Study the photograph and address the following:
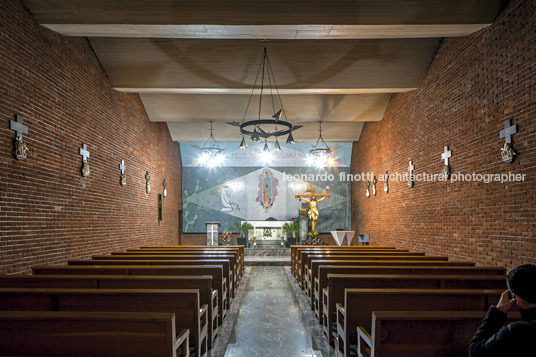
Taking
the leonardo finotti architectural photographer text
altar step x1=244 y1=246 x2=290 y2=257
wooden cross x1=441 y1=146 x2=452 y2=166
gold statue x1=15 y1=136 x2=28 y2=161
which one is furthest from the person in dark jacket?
altar step x1=244 y1=246 x2=290 y2=257

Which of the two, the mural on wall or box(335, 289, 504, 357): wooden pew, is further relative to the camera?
the mural on wall

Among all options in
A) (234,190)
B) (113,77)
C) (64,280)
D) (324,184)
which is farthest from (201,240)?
(64,280)

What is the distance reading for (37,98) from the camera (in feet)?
16.3

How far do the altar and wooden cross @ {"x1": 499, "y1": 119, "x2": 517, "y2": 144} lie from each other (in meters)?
9.52

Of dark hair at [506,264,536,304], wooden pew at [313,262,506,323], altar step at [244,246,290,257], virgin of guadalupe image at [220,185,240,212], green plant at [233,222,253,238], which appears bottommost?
altar step at [244,246,290,257]

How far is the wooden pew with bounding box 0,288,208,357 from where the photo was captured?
255cm

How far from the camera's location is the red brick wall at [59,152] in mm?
4414

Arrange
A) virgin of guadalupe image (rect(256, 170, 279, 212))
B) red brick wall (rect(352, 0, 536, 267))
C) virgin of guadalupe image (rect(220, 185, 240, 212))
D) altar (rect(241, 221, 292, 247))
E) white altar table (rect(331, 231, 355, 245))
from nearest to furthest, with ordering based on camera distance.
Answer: red brick wall (rect(352, 0, 536, 267)) < white altar table (rect(331, 231, 355, 245)) < altar (rect(241, 221, 292, 247)) < virgin of guadalupe image (rect(220, 185, 240, 212)) < virgin of guadalupe image (rect(256, 170, 279, 212))

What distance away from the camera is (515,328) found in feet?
4.52

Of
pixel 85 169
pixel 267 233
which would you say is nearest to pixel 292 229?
pixel 267 233

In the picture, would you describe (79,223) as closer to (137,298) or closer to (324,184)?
(137,298)

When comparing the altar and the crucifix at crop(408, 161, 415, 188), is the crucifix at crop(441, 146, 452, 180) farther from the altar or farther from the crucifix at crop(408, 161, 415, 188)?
the altar

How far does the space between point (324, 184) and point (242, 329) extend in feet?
34.6

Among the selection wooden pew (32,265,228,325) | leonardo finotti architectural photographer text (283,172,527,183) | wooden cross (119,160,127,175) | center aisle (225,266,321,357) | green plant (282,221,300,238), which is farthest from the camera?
green plant (282,221,300,238)
